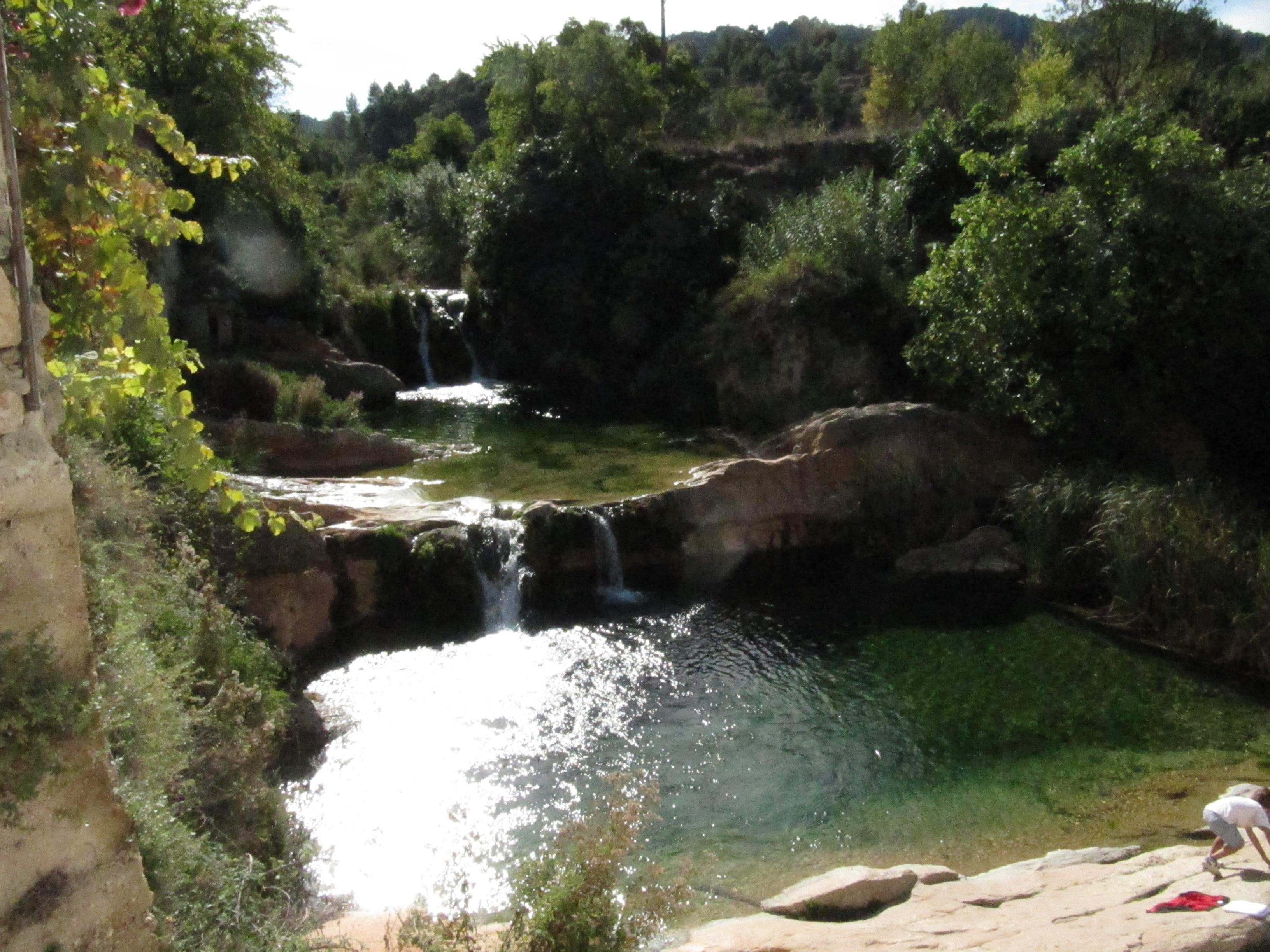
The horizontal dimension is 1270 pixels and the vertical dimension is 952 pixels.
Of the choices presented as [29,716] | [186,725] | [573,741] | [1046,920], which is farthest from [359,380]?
[29,716]

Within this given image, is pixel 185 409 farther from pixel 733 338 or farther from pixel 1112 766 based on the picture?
pixel 733 338

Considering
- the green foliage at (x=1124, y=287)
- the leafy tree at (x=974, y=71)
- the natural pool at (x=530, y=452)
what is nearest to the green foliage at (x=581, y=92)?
the natural pool at (x=530, y=452)

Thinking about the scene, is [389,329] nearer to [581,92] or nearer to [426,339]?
[426,339]

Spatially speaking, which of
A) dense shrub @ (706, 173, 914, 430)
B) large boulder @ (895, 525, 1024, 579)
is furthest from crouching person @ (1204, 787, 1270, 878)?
dense shrub @ (706, 173, 914, 430)

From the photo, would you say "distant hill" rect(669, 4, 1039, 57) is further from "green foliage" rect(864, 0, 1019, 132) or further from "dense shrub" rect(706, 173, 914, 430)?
"dense shrub" rect(706, 173, 914, 430)

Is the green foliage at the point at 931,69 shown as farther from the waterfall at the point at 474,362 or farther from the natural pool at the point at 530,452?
A: the natural pool at the point at 530,452

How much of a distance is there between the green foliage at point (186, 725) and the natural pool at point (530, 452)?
5464mm

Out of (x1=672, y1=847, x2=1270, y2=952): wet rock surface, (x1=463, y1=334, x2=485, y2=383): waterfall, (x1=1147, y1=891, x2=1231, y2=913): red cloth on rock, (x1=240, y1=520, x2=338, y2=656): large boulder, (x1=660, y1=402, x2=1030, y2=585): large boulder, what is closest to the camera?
(x1=672, y1=847, x2=1270, y2=952): wet rock surface

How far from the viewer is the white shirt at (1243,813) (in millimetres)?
5773

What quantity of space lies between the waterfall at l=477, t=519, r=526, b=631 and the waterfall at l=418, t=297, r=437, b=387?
473 inches

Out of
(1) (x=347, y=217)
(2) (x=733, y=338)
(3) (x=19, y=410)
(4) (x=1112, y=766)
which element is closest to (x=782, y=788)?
(4) (x=1112, y=766)

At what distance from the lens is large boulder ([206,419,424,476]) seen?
1377 centimetres

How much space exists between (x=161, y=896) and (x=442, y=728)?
490 cm

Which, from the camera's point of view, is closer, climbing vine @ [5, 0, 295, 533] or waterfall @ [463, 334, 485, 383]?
climbing vine @ [5, 0, 295, 533]
